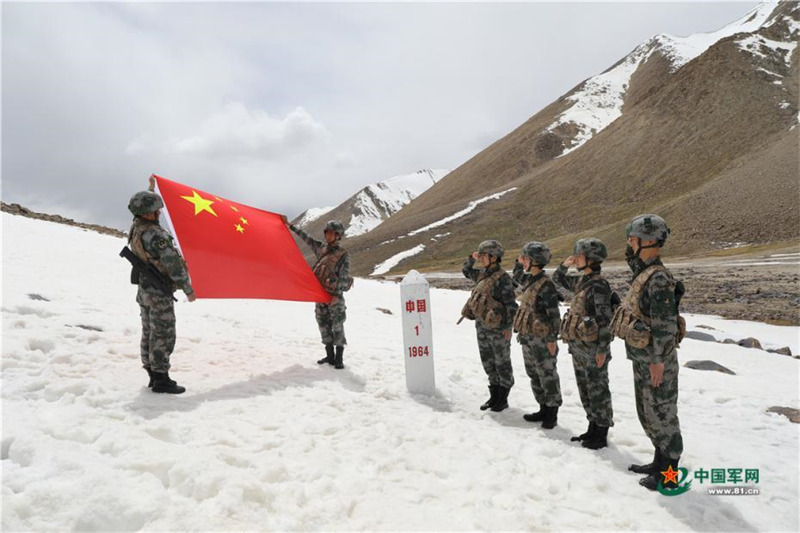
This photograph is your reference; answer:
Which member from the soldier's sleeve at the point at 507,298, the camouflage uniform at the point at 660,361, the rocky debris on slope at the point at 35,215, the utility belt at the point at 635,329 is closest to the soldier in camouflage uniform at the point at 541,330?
the soldier's sleeve at the point at 507,298

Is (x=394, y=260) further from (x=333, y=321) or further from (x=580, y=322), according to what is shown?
(x=580, y=322)

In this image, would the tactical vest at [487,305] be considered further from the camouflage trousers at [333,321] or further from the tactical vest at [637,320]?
the camouflage trousers at [333,321]

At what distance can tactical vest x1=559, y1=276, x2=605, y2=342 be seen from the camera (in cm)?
598

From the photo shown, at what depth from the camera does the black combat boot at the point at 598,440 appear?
6.02m

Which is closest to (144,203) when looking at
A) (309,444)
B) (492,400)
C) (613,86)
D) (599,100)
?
(309,444)

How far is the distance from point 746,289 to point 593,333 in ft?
87.3

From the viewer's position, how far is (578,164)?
11612 cm

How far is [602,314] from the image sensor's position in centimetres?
602

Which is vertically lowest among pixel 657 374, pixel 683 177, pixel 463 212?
pixel 657 374

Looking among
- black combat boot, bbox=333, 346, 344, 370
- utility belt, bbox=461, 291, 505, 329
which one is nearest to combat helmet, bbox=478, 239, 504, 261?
utility belt, bbox=461, 291, 505, 329

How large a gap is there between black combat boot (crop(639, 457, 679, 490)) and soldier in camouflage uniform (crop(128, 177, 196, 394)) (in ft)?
19.2

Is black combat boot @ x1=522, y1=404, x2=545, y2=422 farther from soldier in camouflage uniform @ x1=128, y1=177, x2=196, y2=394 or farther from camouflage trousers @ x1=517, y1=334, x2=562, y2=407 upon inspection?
soldier in camouflage uniform @ x1=128, y1=177, x2=196, y2=394

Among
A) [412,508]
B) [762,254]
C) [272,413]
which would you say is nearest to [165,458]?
[272,413]

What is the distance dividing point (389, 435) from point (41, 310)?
6572 millimetres
